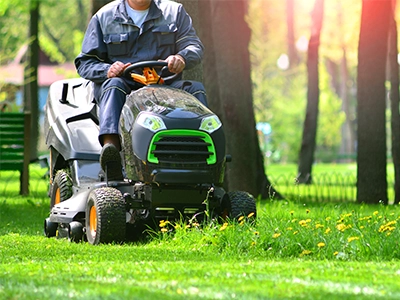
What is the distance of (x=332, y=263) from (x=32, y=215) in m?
5.23

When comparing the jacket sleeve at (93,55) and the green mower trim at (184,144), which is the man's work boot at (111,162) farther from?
the jacket sleeve at (93,55)

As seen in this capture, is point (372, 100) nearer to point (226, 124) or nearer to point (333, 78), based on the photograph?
point (226, 124)

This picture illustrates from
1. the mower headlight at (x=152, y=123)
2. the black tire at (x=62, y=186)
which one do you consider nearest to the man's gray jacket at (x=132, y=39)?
the mower headlight at (x=152, y=123)

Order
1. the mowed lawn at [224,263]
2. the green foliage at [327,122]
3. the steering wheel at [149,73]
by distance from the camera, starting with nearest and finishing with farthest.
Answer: the mowed lawn at [224,263], the steering wheel at [149,73], the green foliage at [327,122]

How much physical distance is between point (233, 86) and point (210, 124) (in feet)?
18.0

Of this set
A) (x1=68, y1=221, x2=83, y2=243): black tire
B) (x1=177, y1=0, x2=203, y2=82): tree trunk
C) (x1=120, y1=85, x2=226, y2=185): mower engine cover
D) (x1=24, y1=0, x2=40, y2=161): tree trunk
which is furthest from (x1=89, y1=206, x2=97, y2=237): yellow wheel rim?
(x1=24, y1=0, x2=40, y2=161): tree trunk

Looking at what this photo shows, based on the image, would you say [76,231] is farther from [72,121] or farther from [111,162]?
[72,121]

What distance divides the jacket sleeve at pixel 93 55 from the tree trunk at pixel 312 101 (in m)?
12.7

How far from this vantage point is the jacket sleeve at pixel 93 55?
7.85m

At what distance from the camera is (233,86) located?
12711 mm

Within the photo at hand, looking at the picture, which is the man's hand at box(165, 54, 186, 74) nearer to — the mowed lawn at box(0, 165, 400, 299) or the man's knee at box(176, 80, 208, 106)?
the man's knee at box(176, 80, 208, 106)

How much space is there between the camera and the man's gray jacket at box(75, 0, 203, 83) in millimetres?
7891

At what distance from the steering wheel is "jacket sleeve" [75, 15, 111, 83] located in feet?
0.80

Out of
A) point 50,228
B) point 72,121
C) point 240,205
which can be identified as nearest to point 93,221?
point 50,228
